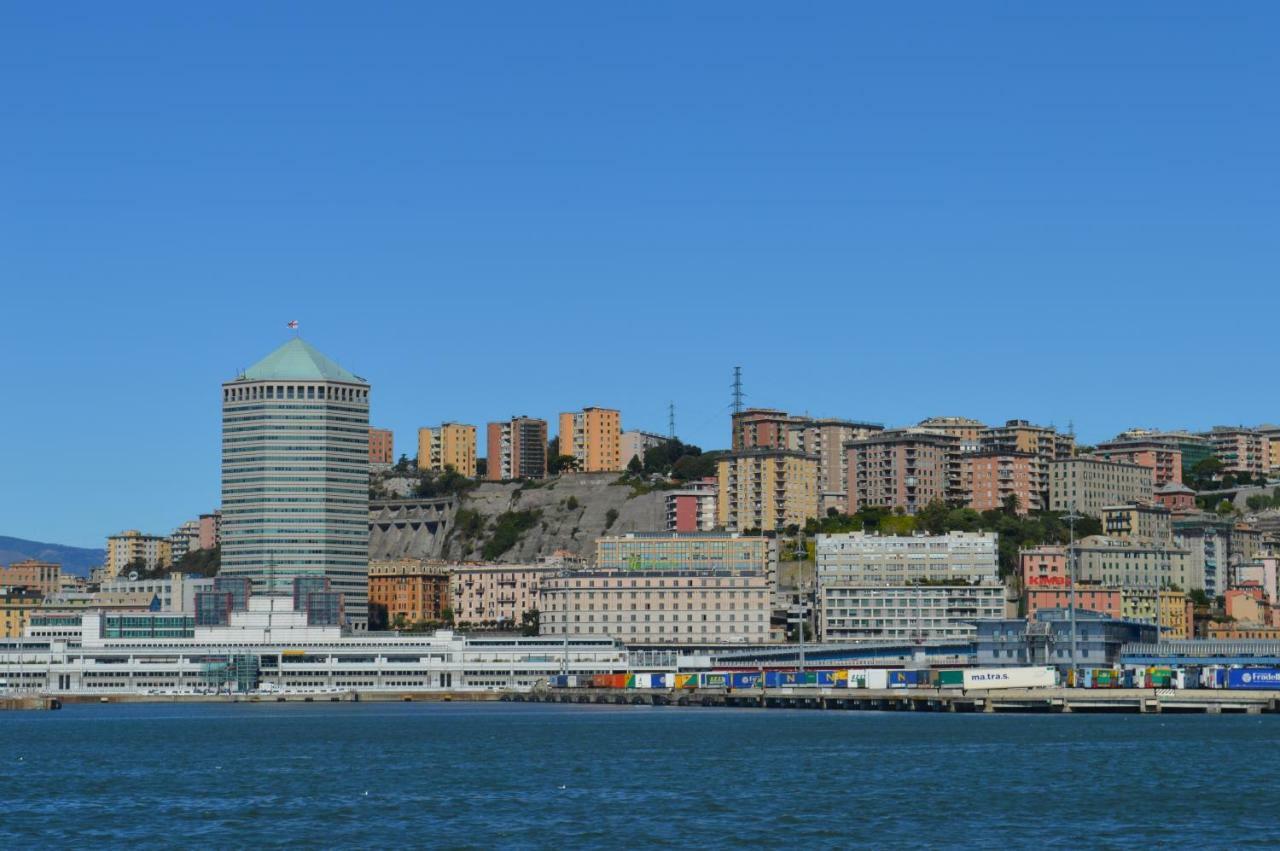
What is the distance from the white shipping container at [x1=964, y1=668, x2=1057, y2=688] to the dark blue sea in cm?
1952

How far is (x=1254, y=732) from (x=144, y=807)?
2358 inches

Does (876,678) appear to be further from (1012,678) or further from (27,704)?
(27,704)

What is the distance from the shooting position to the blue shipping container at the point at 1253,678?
14125 cm

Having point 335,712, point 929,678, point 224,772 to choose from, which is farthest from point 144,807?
point 929,678

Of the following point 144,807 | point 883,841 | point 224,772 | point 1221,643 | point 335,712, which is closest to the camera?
point 883,841

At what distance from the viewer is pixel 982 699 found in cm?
13938

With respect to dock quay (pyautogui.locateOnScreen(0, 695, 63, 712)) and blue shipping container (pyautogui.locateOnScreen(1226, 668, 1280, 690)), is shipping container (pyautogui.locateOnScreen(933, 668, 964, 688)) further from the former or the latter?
dock quay (pyautogui.locateOnScreen(0, 695, 63, 712))

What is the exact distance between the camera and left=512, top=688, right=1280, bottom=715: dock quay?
135 meters

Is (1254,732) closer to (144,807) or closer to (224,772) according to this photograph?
(224,772)

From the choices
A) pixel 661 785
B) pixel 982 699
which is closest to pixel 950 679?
pixel 982 699

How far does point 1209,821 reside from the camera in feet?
217

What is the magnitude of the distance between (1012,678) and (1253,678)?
51.2ft

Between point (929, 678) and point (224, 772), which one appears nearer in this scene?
point (224, 772)

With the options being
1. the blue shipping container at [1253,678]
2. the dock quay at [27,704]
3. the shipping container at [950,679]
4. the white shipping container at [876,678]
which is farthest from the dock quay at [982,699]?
the dock quay at [27,704]
